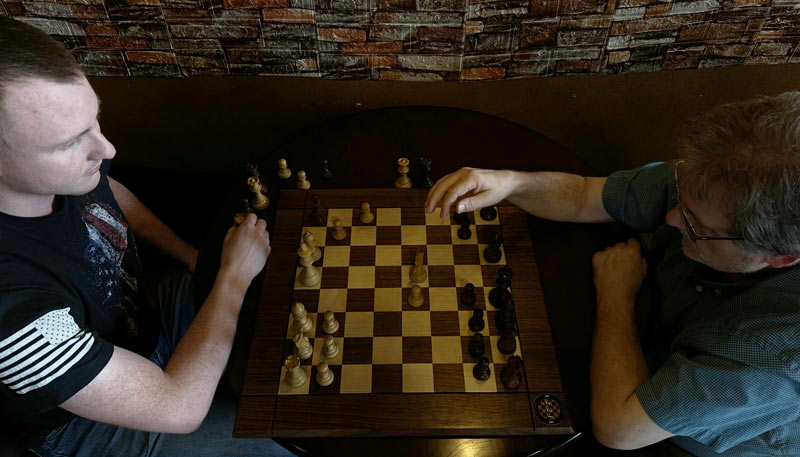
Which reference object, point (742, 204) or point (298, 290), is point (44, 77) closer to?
point (298, 290)

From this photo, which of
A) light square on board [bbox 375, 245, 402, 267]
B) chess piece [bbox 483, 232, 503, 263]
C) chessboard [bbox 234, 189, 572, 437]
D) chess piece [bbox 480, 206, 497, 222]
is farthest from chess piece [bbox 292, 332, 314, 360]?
chess piece [bbox 480, 206, 497, 222]

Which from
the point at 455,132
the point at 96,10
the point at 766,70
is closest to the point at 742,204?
the point at 455,132

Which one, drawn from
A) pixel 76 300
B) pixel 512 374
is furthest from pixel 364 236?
pixel 76 300

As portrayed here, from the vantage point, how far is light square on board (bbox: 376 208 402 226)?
60.9 inches

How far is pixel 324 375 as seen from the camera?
1.17 metres

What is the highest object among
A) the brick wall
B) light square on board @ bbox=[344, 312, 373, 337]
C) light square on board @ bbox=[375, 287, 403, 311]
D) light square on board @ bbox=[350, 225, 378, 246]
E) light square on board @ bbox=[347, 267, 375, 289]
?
the brick wall

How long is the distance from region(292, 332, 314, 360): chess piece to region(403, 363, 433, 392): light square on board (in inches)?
9.5

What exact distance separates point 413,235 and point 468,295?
11.2 inches

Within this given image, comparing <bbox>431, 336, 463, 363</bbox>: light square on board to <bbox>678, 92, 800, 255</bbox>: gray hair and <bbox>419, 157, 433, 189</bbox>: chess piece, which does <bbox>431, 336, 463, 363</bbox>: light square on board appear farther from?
<bbox>678, 92, 800, 255</bbox>: gray hair

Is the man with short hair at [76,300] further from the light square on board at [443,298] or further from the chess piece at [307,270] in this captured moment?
the light square on board at [443,298]

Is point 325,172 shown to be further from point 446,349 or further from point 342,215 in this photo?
point 446,349

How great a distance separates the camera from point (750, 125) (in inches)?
39.0

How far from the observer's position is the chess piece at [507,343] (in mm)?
1234

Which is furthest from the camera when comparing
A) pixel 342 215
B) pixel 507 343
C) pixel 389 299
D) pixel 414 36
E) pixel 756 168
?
pixel 414 36
